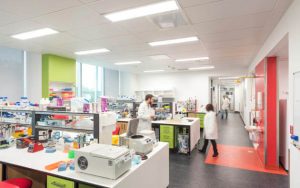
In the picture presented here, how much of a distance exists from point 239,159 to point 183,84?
18.4 feet

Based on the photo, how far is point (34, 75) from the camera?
532 centimetres

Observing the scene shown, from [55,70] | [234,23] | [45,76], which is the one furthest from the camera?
[55,70]

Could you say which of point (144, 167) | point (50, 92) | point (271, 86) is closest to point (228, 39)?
point (271, 86)

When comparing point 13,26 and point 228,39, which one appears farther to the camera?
point 228,39

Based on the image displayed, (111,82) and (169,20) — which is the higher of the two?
(169,20)

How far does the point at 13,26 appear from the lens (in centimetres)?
310

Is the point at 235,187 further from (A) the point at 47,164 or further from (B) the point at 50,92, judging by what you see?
(B) the point at 50,92

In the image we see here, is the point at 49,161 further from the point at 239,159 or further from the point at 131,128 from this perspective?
the point at 239,159

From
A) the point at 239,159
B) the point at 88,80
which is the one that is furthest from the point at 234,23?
the point at 88,80

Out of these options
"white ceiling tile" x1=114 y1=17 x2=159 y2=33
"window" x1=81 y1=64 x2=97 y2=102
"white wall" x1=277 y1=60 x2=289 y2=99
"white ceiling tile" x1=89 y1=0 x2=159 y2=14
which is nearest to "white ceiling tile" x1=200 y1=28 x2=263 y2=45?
"white wall" x1=277 y1=60 x2=289 y2=99

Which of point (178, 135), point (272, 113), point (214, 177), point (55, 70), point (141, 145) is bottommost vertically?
point (214, 177)

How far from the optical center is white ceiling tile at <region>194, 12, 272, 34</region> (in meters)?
2.69

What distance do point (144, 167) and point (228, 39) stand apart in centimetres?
321

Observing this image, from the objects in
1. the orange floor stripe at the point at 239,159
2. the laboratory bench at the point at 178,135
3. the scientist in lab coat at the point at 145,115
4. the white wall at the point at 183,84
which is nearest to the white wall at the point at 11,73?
the scientist in lab coat at the point at 145,115
